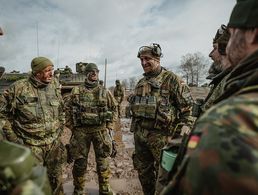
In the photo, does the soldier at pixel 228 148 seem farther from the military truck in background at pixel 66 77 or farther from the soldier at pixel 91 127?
the military truck in background at pixel 66 77

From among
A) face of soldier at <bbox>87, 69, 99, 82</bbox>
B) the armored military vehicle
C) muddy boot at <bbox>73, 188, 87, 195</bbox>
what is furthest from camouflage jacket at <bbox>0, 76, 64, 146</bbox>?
the armored military vehicle

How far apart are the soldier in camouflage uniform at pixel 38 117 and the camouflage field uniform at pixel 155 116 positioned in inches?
47.5

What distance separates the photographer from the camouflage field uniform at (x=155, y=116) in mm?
3744

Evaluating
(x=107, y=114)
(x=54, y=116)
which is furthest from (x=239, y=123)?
(x=107, y=114)

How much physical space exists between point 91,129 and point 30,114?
1.25m

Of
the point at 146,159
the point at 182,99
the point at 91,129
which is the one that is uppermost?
the point at 182,99

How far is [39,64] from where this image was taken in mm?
3994

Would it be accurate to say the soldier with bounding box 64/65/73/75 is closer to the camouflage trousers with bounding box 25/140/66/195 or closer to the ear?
the camouflage trousers with bounding box 25/140/66/195

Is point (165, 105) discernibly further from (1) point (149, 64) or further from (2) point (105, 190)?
(2) point (105, 190)

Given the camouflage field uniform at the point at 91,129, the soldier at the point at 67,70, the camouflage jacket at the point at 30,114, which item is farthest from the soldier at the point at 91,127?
the soldier at the point at 67,70

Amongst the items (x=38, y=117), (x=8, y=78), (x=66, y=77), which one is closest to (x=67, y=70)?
(x=66, y=77)

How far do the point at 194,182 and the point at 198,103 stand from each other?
89.5 inches

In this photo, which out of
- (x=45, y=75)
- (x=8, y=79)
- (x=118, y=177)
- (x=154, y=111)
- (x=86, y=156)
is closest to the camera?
(x=154, y=111)

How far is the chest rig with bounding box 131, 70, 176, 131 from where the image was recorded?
12.2 feet
